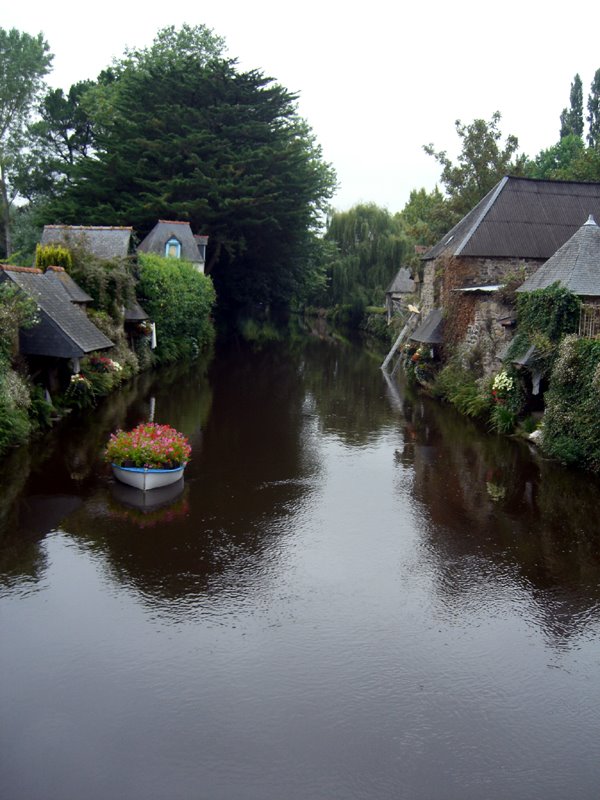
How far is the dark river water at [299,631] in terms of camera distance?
23.3ft

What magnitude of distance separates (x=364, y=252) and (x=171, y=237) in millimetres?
21599

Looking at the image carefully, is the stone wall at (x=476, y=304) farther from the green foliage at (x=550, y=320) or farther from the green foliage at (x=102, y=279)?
the green foliage at (x=102, y=279)

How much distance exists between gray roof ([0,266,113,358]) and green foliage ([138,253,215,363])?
39.2 ft

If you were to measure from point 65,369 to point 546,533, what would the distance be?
49.4ft

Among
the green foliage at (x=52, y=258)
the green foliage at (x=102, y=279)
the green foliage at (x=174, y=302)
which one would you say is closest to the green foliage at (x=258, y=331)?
the green foliage at (x=174, y=302)

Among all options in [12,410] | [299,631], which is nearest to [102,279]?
[12,410]

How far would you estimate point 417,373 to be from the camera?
32.0 meters

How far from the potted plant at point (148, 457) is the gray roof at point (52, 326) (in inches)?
218

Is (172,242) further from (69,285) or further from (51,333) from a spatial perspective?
(51,333)

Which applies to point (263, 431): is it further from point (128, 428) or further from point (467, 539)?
Answer: point (467, 539)

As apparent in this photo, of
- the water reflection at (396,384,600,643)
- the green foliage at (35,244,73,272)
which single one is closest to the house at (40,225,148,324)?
the green foliage at (35,244,73,272)

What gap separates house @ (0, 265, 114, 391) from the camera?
19969mm

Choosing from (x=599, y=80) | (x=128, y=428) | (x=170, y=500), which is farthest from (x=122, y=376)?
(x=599, y=80)

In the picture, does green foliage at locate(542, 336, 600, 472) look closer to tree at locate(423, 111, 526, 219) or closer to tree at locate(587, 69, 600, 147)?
tree at locate(423, 111, 526, 219)
